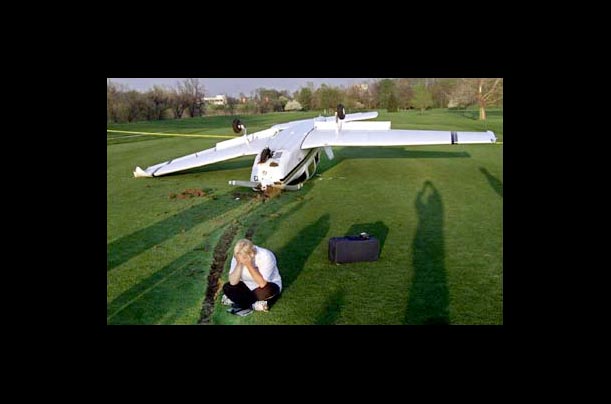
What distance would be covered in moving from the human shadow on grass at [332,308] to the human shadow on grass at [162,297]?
6.29 ft

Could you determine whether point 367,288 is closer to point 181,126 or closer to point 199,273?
point 199,273

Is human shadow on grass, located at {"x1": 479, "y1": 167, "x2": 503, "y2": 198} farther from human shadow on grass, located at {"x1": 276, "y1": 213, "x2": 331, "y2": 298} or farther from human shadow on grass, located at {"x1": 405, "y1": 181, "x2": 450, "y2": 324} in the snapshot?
human shadow on grass, located at {"x1": 276, "y1": 213, "x2": 331, "y2": 298}

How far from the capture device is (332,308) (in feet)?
19.4

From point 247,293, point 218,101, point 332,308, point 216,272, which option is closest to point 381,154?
point 216,272

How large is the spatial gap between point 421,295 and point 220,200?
7808mm

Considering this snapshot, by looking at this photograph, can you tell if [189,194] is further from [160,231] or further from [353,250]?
[353,250]

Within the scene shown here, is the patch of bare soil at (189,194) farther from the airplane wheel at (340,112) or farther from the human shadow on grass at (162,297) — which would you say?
the airplane wheel at (340,112)

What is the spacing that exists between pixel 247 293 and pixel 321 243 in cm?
301

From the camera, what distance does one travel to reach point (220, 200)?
12508mm

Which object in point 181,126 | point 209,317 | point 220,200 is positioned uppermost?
point 181,126

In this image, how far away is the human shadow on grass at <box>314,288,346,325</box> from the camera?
5609 millimetres

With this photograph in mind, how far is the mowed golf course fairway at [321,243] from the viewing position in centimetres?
593

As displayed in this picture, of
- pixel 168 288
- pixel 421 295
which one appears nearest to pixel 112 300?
pixel 168 288

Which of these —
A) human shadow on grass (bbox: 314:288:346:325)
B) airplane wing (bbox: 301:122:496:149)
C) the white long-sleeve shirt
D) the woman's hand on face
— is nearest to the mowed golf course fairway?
human shadow on grass (bbox: 314:288:346:325)
